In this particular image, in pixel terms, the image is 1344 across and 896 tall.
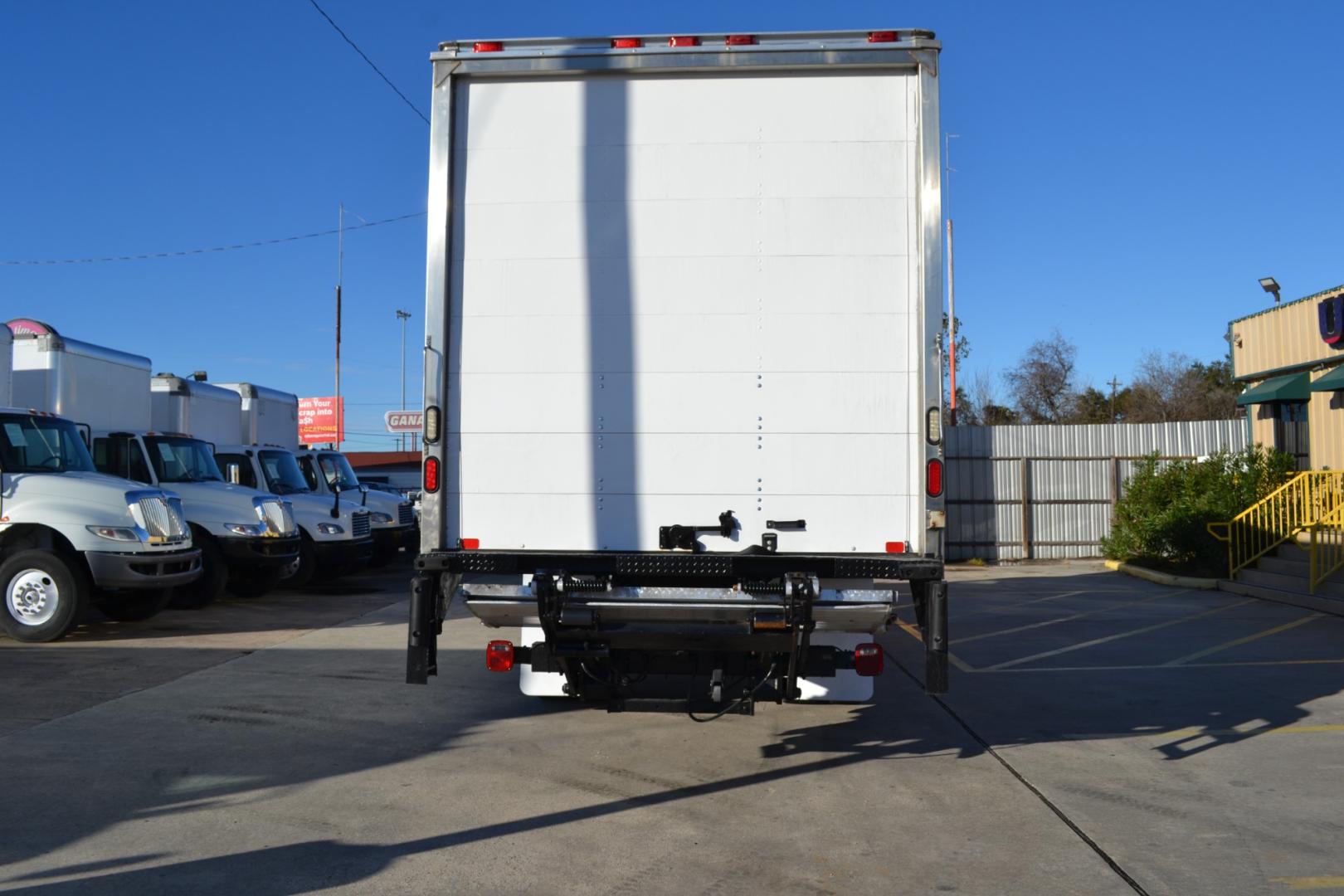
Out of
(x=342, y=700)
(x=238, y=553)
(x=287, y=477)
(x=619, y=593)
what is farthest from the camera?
(x=287, y=477)

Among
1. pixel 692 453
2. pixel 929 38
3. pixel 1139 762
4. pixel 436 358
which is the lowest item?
pixel 1139 762

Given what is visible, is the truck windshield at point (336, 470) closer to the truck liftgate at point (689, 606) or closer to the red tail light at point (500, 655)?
the red tail light at point (500, 655)

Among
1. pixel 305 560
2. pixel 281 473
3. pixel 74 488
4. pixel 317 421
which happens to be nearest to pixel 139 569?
pixel 74 488

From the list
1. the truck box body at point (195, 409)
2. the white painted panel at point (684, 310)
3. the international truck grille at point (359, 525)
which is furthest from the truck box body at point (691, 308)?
the international truck grille at point (359, 525)

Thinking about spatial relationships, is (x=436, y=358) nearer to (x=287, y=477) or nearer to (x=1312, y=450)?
(x=287, y=477)

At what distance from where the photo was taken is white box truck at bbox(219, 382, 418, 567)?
19266 millimetres

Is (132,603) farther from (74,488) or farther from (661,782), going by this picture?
(661,782)

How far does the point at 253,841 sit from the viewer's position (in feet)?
17.4

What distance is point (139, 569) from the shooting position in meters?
11.8

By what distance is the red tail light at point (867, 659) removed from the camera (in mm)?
6383

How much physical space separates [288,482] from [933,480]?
1514 cm

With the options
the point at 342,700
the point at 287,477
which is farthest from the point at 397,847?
the point at 287,477

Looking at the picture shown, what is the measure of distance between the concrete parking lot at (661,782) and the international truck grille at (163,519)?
1665 millimetres

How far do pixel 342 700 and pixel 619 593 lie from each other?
12.5ft
